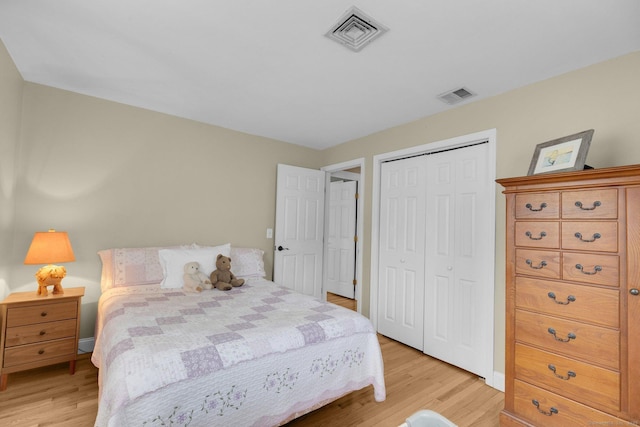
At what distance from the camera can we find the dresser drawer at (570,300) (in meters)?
1.56

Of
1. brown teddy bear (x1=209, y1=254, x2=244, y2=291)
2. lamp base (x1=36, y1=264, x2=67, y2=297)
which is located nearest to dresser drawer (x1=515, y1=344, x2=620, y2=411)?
brown teddy bear (x1=209, y1=254, x2=244, y2=291)

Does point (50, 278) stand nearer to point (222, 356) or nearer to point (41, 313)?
point (41, 313)

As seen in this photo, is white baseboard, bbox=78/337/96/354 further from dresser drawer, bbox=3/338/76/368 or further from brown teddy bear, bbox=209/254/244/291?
brown teddy bear, bbox=209/254/244/291

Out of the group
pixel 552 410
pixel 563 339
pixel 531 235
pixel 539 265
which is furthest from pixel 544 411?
pixel 531 235

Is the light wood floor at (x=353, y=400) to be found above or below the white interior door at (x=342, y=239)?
below

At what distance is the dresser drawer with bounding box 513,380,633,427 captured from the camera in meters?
1.58

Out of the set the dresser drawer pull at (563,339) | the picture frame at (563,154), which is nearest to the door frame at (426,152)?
the picture frame at (563,154)

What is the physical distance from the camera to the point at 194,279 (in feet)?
8.90

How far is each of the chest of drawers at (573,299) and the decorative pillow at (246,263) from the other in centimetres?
238

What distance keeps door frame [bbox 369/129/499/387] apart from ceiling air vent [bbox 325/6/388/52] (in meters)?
1.42

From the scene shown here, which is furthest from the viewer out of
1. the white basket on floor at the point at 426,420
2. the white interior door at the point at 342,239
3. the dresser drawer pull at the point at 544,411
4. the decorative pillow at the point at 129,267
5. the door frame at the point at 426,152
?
the white interior door at the point at 342,239

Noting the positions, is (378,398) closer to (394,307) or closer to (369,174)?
(394,307)

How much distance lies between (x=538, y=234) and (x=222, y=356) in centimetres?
196

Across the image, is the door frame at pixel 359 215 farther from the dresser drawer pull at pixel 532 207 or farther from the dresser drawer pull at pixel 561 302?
the dresser drawer pull at pixel 561 302
